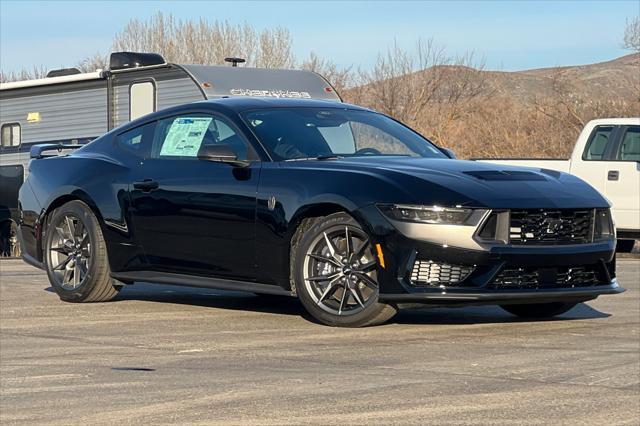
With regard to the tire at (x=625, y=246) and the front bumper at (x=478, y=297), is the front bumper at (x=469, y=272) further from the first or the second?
the tire at (x=625, y=246)

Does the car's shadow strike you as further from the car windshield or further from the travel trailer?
the travel trailer

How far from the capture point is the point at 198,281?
9641 millimetres

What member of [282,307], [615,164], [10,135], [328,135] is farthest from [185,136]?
[10,135]

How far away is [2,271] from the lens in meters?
14.2

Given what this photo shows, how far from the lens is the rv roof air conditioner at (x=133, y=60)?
68.9 feet

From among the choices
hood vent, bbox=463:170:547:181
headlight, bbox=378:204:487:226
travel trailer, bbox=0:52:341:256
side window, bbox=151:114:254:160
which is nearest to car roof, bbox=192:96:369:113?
side window, bbox=151:114:254:160

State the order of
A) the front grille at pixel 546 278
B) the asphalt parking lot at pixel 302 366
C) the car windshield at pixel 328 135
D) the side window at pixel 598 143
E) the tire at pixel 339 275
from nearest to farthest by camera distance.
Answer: the asphalt parking lot at pixel 302 366 < the front grille at pixel 546 278 < the tire at pixel 339 275 < the car windshield at pixel 328 135 < the side window at pixel 598 143

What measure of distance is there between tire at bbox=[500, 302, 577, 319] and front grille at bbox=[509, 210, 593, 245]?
909mm

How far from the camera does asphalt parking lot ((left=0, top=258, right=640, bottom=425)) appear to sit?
607cm

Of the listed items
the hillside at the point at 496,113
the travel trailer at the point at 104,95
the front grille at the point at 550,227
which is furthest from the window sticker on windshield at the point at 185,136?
the hillside at the point at 496,113

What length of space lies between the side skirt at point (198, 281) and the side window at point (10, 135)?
46.6ft

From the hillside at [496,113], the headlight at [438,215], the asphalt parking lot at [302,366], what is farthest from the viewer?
the hillside at [496,113]

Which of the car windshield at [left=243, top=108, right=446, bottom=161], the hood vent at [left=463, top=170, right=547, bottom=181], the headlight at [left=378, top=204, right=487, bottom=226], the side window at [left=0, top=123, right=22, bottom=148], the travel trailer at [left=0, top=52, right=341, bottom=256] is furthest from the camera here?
the side window at [left=0, top=123, right=22, bottom=148]

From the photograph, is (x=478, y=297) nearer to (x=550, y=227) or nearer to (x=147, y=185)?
(x=550, y=227)
